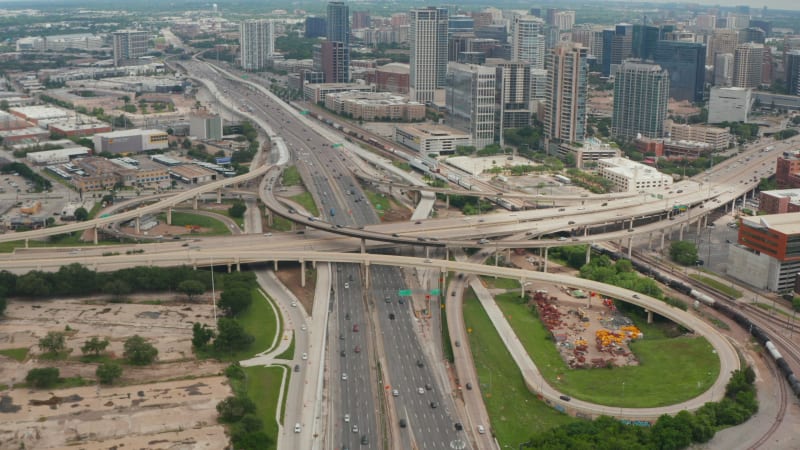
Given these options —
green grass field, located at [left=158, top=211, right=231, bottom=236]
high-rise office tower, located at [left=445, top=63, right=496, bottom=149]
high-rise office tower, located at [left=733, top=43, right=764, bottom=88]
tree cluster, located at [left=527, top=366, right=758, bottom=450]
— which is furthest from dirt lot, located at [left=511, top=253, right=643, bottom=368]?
high-rise office tower, located at [left=733, top=43, right=764, bottom=88]

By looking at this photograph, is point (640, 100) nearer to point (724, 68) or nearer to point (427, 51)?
point (427, 51)

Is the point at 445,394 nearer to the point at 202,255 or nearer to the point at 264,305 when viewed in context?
the point at 264,305

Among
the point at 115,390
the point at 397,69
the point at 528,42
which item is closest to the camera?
the point at 115,390

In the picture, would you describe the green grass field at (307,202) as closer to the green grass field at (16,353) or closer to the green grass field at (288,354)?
the green grass field at (288,354)

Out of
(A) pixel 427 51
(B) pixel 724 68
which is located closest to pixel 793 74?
(B) pixel 724 68

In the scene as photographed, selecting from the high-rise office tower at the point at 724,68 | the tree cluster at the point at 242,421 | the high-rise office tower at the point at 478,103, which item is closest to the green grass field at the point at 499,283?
the tree cluster at the point at 242,421
